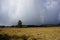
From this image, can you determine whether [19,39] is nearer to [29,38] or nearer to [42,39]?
[29,38]

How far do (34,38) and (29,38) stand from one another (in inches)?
33.8

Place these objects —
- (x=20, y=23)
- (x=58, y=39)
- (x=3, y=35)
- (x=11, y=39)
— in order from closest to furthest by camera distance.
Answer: (x=58, y=39) < (x=11, y=39) < (x=3, y=35) < (x=20, y=23)

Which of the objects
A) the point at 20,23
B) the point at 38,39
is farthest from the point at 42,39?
the point at 20,23

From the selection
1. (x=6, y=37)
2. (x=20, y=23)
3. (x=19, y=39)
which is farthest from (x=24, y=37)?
(x=20, y=23)

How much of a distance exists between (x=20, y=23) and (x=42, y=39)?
127 feet

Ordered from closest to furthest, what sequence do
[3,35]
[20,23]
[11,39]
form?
[11,39], [3,35], [20,23]

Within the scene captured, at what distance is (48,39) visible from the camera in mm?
31656

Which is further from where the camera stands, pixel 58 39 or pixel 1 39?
pixel 1 39

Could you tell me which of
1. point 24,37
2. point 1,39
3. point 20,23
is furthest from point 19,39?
point 20,23

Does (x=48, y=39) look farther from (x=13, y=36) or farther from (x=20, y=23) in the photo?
(x=20, y=23)

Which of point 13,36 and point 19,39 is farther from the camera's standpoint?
point 13,36

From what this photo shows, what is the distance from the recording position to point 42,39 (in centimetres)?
3164

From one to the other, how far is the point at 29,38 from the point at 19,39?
68.5 inches

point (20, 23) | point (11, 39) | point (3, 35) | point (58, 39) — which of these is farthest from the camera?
point (20, 23)
